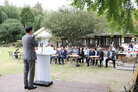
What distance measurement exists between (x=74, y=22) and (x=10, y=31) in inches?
1085

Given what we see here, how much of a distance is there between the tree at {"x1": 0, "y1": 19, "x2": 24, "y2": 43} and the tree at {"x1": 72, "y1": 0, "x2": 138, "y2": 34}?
1520 inches

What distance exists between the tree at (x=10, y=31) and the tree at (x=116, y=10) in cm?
3860

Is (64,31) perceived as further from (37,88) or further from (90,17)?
(37,88)

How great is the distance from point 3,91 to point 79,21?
50.0 ft

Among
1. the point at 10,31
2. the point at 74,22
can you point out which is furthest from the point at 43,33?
the point at 74,22

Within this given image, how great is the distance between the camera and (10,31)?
123 feet

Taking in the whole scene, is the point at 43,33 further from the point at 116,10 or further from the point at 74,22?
the point at 116,10

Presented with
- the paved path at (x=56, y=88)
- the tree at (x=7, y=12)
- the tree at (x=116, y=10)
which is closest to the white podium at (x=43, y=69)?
the paved path at (x=56, y=88)

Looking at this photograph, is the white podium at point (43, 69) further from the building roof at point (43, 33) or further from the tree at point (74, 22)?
the building roof at point (43, 33)

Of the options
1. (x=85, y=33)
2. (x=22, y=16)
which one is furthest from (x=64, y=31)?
(x=22, y=16)

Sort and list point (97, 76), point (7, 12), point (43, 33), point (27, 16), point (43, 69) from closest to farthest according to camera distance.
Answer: point (43, 69) → point (97, 76) → point (43, 33) → point (27, 16) → point (7, 12)

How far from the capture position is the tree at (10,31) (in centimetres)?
3703

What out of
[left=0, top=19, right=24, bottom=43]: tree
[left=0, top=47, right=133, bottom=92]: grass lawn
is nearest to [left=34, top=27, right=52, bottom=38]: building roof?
[left=0, top=19, right=24, bottom=43]: tree

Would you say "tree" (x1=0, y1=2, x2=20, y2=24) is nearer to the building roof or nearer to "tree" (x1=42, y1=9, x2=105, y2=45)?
the building roof
